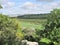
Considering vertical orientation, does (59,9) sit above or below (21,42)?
above

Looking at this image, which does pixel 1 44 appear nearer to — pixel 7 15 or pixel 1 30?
pixel 1 30

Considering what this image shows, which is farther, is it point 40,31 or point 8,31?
point 40,31

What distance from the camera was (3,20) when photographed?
25.7 metres

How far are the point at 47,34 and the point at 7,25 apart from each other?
12.4ft

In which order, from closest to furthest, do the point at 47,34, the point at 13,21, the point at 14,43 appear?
the point at 14,43 → the point at 47,34 → the point at 13,21

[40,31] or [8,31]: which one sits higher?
[8,31]

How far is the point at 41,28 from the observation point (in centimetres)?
2509

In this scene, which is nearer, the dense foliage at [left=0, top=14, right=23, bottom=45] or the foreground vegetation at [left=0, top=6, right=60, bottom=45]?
the dense foliage at [left=0, top=14, right=23, bottom=45]

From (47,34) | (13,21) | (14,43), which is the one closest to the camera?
(14,43)

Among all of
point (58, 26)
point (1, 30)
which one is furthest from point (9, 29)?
point (58, 26)

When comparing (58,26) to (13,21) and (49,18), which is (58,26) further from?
(13,21)

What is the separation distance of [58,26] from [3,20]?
5.40 m

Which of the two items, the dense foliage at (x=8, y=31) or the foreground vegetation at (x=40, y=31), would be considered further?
the foreground vegetation at (x=40, y=31)

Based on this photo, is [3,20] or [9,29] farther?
[3,20]
